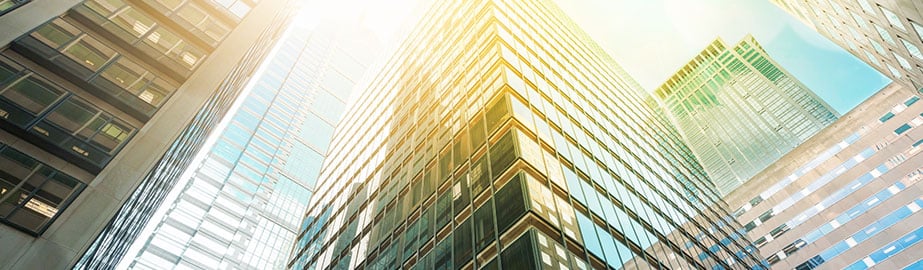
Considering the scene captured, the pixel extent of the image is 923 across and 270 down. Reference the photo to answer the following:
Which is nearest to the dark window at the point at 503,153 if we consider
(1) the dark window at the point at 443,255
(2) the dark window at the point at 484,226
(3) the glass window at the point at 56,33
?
(2) the dark window at the point at 484,226

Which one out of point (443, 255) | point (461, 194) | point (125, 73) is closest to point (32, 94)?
point (125, 73)

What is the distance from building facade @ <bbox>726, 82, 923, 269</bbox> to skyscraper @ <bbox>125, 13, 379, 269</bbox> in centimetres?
5419

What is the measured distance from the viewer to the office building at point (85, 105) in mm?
15703

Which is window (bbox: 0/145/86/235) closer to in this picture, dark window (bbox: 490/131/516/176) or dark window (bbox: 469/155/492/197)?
dark window (bbox: 469/155/492/197)

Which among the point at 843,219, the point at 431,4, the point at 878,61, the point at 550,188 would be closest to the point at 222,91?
the point at 550,188

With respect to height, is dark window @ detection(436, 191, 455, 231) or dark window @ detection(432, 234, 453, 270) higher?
dark window @ detection(436, 191, 455, 231)

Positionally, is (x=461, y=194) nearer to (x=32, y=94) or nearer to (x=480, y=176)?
(x=480, y=176)

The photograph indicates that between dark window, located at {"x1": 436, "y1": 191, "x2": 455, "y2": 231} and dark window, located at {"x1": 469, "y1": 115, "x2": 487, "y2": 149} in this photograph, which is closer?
dark window, located at {"x1": 436, "y1": 191, "x2": 455, "y2": 231}

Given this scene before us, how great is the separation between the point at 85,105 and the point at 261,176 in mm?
76949

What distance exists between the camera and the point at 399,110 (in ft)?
111

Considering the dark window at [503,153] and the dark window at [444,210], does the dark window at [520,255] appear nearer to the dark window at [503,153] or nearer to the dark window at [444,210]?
the dark window at [503,153]

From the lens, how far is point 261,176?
90.6 metres

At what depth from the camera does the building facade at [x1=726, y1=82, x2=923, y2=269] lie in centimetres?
4334

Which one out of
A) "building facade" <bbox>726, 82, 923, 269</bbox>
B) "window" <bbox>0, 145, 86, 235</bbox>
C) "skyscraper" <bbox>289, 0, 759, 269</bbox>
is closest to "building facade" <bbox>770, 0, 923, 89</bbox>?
"skyscraper" <bbox>289, 0, 759, 269</bbox>
